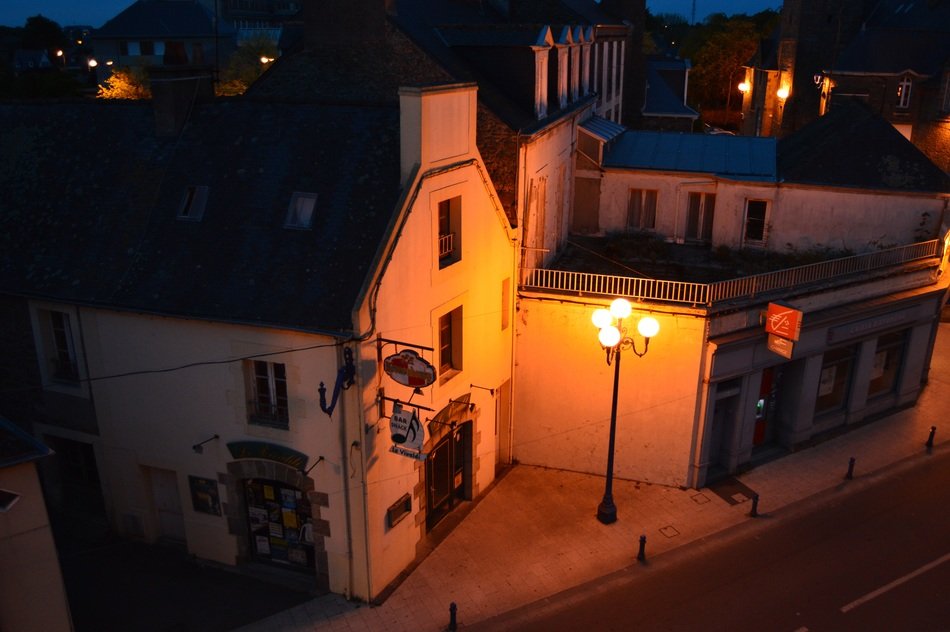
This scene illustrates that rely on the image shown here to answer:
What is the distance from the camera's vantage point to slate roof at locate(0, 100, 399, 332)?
15023 mm

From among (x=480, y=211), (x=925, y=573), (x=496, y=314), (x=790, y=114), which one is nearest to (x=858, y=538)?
(x=925, y=573)

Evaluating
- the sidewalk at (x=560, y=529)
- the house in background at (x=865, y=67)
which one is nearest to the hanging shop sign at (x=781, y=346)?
the sidewalk at (x=560, y=529)

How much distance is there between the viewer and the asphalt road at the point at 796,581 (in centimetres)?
1560

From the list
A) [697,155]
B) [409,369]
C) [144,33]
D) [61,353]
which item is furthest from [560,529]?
[144,33]

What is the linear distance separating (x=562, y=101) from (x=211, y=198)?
13.0m

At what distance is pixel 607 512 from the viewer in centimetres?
1877

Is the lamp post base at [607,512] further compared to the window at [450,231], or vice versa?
the lamp post base at [607,512]

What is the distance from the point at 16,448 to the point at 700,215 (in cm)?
2184

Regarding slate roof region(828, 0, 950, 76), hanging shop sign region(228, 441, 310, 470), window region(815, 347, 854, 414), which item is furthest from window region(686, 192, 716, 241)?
slate roof region(828, 0, 950, 76)

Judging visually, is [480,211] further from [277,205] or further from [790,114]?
[790,114]

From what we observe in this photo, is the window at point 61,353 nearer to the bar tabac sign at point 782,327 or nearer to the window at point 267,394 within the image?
the window at point 267,394

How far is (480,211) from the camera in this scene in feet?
58.9

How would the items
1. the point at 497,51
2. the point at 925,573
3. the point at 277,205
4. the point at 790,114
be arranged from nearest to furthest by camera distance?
the point at 277,205 < the point at 925,573 < the point at 497,51 < the point at 790,114

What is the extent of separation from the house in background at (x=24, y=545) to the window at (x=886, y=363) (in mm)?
22233
